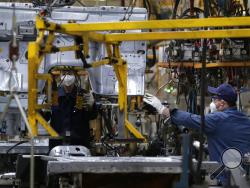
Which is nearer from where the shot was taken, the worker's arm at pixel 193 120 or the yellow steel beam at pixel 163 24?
the yellow steel beam at pixel 163 24

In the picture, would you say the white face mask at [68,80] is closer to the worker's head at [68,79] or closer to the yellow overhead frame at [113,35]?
the worker's head at [68,79]

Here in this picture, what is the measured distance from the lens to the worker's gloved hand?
9.75m

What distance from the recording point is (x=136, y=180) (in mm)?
5652

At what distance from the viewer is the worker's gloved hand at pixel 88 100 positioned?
9.75 m

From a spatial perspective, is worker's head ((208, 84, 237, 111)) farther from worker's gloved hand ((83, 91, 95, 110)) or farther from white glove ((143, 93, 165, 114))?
worker's gloved hand ((83, 91, 95, 110))

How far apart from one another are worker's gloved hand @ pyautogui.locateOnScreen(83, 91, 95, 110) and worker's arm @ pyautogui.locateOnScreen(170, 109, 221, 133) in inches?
94.1

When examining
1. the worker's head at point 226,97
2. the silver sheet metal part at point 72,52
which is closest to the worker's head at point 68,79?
the silver sheet metal part at point 72,52

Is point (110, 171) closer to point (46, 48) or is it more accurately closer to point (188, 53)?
point (46, 48)

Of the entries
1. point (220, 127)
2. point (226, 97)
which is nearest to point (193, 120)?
point (220, 127)

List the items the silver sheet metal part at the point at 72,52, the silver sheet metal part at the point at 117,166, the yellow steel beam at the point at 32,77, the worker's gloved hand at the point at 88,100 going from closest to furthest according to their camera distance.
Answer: the silver sheet metal part at the point at 117,166
the yellow steel beam at the point at 32,77
the silver sheet metal part at the point at 72,52
the worker's gloved hand at the point at 88,100

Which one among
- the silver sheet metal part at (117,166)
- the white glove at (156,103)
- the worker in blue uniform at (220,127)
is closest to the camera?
the silver sheet metal part at (117,166)

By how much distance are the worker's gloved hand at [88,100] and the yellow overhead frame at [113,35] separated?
4.35ft

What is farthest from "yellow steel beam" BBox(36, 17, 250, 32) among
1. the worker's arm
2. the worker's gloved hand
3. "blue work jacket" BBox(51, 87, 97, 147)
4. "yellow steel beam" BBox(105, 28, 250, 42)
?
"blue work jacket" BBox(51, 87, 97, 147)

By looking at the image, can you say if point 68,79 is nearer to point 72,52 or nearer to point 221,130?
point 72,52
